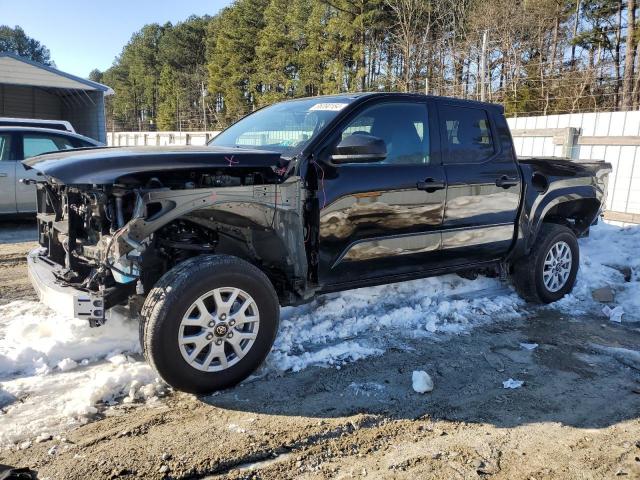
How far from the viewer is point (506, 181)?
504 centimetres

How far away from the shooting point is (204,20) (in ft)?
194

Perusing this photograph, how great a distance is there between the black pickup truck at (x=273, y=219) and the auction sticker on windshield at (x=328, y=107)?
0.08 ft

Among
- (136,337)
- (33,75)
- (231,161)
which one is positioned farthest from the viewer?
(33,75)

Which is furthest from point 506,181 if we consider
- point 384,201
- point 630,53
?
point 630,53

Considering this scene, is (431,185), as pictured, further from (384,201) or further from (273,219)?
(273,219)

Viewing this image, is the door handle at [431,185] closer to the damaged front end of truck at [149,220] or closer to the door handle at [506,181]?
the door handle at [506,181]

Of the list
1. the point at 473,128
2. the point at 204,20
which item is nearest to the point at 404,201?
the point at 473,128

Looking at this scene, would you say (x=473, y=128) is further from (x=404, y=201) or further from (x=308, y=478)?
(x=308, y=478)

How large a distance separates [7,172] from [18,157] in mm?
314

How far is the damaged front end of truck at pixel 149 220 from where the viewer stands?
316 centimetres

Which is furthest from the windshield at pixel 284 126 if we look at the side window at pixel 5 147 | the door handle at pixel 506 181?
the side window at pixel 5 147

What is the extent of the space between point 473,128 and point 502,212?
83cm

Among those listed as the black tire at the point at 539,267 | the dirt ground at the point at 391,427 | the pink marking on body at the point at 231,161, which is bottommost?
the dirt ground at the point at 391,427

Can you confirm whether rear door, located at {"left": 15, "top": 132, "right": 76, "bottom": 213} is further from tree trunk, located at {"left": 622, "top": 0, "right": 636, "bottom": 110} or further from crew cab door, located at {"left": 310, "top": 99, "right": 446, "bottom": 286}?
tree trunk, located at {"left": 622, "top": 0, "right": 636, "bottom": 110}
